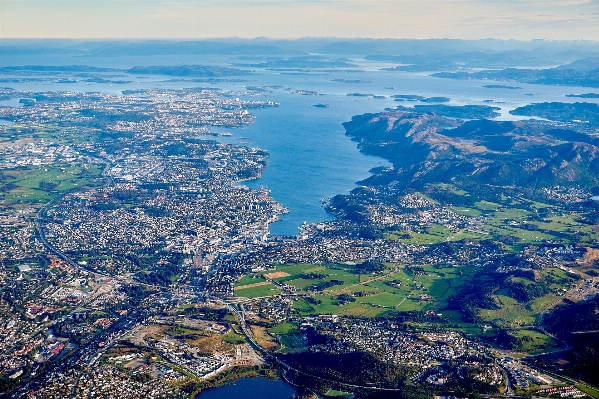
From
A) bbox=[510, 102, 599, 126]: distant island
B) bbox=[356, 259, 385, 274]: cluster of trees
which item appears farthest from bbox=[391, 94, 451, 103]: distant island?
bbox=[356, 259, 385, 274]: cluster of trees

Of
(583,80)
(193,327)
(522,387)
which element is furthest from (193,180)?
(583,80)

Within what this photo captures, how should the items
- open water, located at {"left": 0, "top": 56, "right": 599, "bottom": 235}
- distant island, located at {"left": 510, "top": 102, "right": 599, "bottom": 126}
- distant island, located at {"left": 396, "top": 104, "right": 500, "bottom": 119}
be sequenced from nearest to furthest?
open water, located at {"left": 0, "top": 56, "right": 599, "bottom": 235}, distant island, located at {"left": 510, "top": 102, "right": 599, "bottom": 126}, distant island, located at {"left": 396, "top": 104, "right": 500, "bottom": 119}

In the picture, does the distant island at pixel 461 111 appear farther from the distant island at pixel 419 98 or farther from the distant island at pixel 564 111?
the distant island at pixel 419 98

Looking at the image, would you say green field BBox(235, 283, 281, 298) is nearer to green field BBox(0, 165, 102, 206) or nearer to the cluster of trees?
the cluster of trees

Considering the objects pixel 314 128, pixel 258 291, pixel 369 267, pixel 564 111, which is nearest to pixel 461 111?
pixel 564 111

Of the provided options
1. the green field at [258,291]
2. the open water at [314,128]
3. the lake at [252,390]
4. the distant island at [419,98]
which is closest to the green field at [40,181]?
the open water at [314,128]

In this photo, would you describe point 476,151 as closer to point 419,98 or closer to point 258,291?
point 258,291
